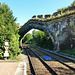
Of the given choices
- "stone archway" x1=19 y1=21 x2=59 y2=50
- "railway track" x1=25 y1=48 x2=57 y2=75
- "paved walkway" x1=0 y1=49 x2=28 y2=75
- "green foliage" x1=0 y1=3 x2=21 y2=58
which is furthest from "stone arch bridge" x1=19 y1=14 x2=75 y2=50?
"paved walkway" x1=0 y1=49 x2=28 y2=75

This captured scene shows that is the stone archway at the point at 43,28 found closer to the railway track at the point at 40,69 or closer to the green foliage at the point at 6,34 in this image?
the railway track at the point at 40,69

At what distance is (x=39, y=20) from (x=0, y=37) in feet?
46.8

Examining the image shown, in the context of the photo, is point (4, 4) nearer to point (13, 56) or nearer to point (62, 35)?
point (13, 56)

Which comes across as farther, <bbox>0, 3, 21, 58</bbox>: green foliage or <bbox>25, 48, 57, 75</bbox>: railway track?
<bbox>0, 3, 21, 58</bbox>: green foliage

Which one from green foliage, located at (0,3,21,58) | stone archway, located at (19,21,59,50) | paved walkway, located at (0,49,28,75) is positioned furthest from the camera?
stone archway, located at (19,21,59,50)

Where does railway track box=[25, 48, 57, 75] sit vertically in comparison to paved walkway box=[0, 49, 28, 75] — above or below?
below

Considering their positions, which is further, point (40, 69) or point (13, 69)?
point (40, 69)

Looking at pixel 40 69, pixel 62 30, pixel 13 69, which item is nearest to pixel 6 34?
pixel 13 69

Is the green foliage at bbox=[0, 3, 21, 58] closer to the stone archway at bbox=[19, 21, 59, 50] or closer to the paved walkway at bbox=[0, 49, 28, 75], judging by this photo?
the paved walkway at bbox=[0, 49, 28, 75]

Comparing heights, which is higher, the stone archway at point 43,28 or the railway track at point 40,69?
the stone archway at point 43,28

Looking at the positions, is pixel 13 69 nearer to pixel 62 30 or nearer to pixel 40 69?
pixel 40 69

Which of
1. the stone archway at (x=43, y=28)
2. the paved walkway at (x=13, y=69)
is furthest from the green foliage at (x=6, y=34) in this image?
the stone archway at (x=43, y=28)

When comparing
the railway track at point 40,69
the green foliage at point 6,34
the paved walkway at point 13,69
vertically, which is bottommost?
the railway track at point 40,69

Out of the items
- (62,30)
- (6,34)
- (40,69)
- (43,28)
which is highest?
(43,28)
